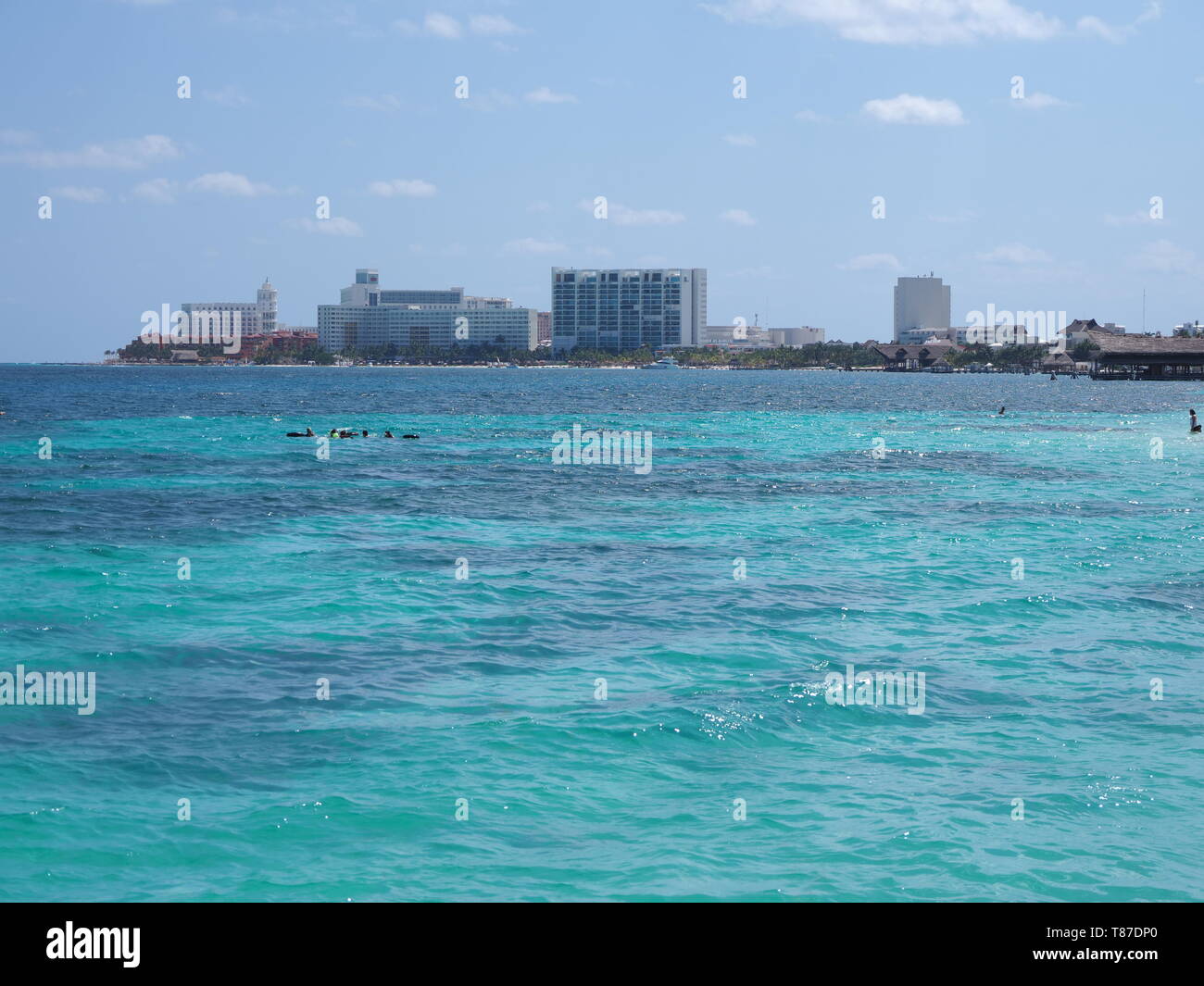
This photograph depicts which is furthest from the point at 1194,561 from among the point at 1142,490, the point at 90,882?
the point at 90,882

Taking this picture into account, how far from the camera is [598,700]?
47.2ft

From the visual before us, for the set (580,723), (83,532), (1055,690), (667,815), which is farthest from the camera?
(83,532)

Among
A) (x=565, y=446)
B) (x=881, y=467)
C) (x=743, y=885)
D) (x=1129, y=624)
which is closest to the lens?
(x=743, y=885)

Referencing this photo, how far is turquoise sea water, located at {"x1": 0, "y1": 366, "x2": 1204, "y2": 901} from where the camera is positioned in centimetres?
1005

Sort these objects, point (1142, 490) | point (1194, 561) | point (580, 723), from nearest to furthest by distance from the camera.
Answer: point (580, 723)
point (1194, 561)
point (1142, 490)

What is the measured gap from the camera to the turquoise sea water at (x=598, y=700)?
396 inches
